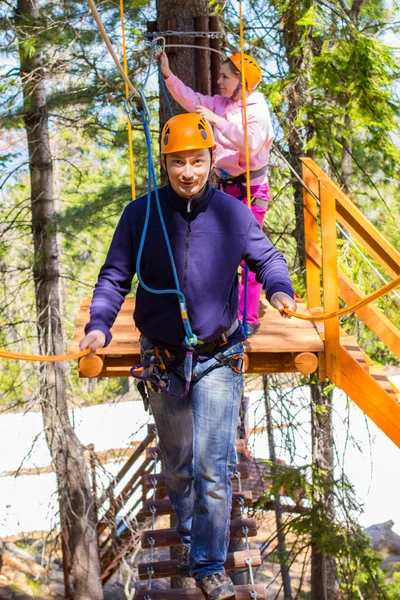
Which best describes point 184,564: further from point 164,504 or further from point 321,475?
point 321,475

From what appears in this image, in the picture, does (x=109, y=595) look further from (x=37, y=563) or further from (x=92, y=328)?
(x=92, y=328)

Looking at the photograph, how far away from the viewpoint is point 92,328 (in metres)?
3.15

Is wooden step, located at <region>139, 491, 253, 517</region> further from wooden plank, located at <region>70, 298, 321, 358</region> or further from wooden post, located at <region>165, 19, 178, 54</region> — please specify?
wooden post, located at <region>165, 19, 178, 54</region>

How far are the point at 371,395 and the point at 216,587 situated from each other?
1.55m

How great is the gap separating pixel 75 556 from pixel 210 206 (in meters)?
8.84

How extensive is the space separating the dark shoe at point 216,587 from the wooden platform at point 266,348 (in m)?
1.31

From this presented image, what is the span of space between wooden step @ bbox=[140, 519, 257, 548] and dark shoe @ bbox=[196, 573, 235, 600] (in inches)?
29.2

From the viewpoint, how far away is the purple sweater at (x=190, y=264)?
321 centimetres

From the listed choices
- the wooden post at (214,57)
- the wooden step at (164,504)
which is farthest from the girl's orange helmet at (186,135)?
the wooden step at (164,504)

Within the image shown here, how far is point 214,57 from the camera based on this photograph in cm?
558

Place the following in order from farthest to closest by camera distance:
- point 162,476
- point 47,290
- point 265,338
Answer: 1. point 47,290
2. point 162,476
3. point 265,338

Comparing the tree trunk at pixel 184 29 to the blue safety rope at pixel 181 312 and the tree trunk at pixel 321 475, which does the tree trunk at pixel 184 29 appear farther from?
the tree trunk at pixel 321 475

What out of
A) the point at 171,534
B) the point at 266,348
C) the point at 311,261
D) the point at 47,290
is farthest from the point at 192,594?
the point at 47,290

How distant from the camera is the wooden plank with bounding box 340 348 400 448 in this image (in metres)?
4.41
